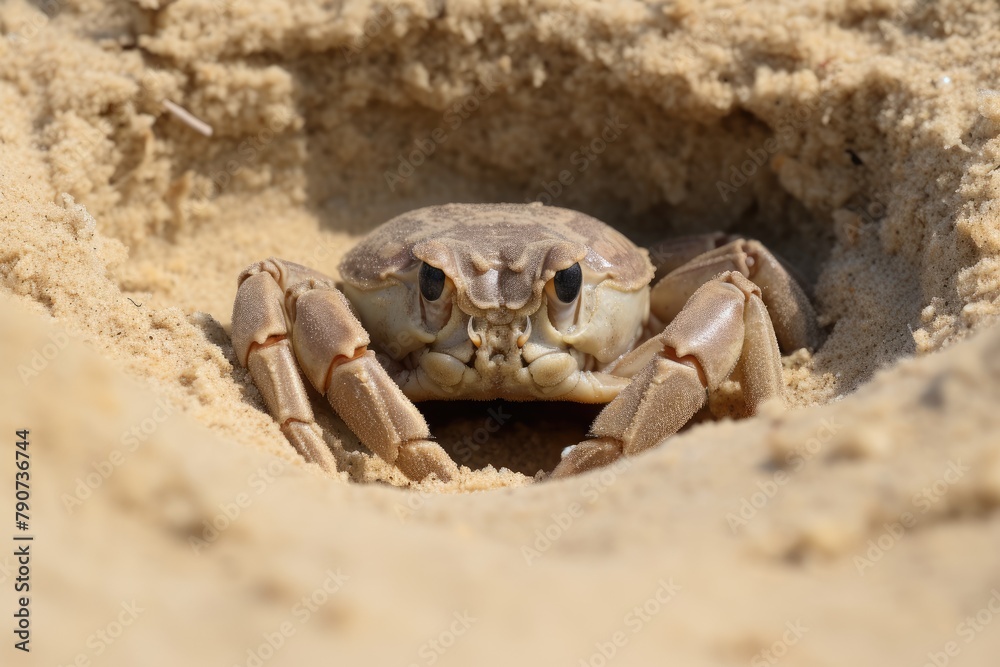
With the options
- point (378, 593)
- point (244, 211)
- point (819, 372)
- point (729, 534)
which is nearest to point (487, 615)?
point (378, 593)

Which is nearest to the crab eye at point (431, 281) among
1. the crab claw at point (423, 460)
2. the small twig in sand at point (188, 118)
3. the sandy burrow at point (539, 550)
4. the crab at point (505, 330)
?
the crab at point (505, 330)

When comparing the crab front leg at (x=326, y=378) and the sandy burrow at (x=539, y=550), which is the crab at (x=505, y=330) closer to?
the crab front leg at (x=326, y=378)

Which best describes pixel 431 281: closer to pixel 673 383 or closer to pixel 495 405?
pixel 495 405

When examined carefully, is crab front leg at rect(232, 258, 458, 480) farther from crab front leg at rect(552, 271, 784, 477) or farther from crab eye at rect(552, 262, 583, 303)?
crab eye at rect(552, 262, 583, 303)

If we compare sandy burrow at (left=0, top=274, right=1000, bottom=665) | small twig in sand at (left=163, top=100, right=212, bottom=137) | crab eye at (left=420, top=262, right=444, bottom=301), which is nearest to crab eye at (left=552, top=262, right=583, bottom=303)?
crab eye at (left=420, top=262, right=444, bottom=301)

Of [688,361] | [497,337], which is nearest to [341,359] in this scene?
[497,337]

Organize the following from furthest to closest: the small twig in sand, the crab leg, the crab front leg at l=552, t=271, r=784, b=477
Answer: the small twig in sand
the crab leg
the crab front leg at l=552, t=271, r=784, b=477
